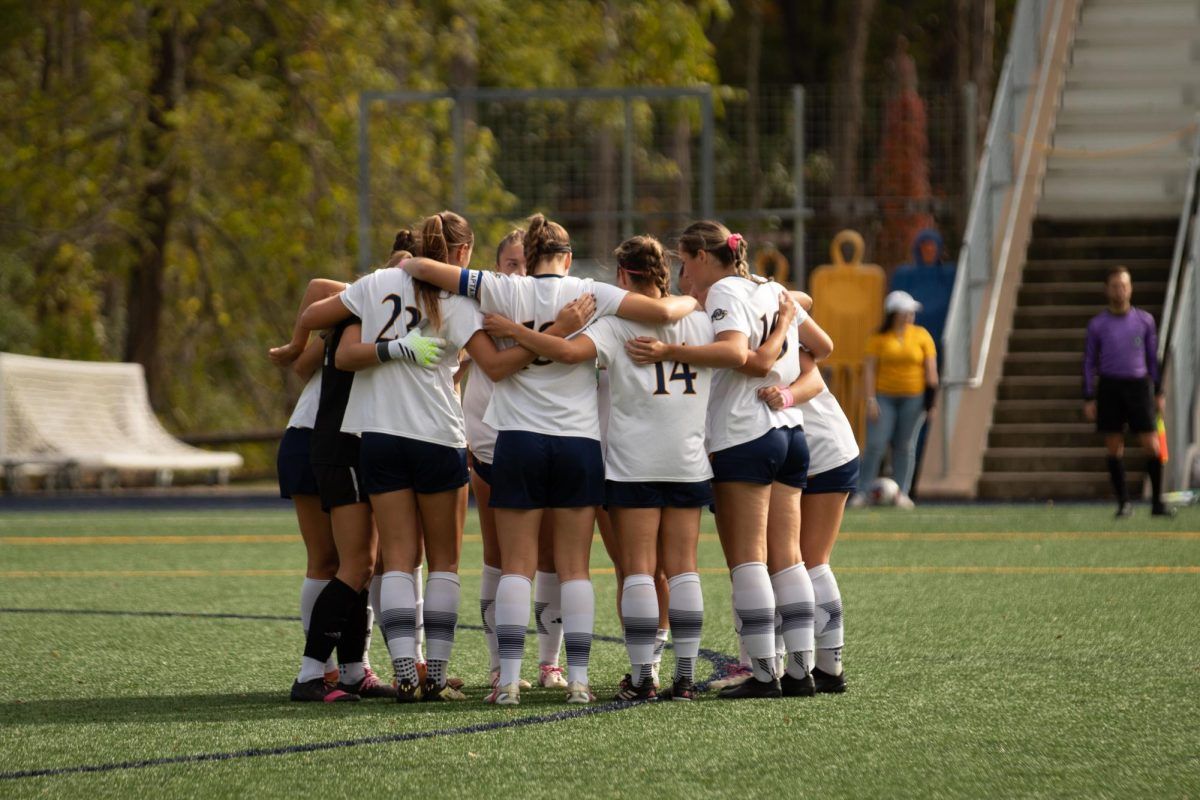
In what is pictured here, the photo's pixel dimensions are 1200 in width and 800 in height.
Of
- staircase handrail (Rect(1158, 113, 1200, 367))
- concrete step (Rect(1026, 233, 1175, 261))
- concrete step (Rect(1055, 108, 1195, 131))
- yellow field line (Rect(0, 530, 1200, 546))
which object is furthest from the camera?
concrete step (Rect(1055, 108, 1195, 131))

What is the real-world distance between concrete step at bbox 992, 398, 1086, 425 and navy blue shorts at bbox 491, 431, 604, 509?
1264 cm

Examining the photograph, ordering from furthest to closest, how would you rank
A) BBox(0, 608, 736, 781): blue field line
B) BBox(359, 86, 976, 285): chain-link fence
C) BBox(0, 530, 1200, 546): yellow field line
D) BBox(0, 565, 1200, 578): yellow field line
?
BBox(359, 86, 976, 285): chain-link fence, BBox(0, 530, 1200, 546): yellow field line, BBox(0, 565, 1200, 578): yellow field line, BBox(0, 608, 736, 781): blue field line

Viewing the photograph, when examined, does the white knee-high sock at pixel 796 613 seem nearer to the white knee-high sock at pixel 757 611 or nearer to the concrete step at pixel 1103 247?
the white knee-high sock at pixel 757 611

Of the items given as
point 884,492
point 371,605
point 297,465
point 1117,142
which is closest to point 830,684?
point 371,605

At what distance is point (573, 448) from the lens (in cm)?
677

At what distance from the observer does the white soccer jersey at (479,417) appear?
24.1ft

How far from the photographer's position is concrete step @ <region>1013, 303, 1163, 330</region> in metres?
19.7

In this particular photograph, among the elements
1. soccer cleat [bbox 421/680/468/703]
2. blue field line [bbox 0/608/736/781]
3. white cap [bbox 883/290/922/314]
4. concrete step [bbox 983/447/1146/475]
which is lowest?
concrete step [bbox 983/447/1146/475]

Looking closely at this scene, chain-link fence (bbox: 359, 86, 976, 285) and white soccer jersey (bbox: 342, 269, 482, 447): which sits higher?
chain-link fence (bbox: 359, 86, 976, 285)

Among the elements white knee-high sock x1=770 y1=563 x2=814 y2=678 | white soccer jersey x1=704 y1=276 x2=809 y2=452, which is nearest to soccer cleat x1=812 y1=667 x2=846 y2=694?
white knee-high sock x1=770 y1=563 x2=814 y2=678

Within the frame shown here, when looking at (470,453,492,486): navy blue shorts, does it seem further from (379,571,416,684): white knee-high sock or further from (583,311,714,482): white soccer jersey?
(583,311,714,482): white soccer jersey

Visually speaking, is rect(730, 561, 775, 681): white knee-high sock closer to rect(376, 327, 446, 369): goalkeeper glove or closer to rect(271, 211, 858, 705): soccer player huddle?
rect(271, 211, 858, 705): soccer player huddle

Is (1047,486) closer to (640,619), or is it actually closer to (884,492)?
(884,492)

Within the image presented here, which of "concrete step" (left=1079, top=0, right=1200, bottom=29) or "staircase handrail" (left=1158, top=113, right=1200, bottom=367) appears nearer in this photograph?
"staircase handrail" (left=1158, top=113, right=1200, bottom=367)
